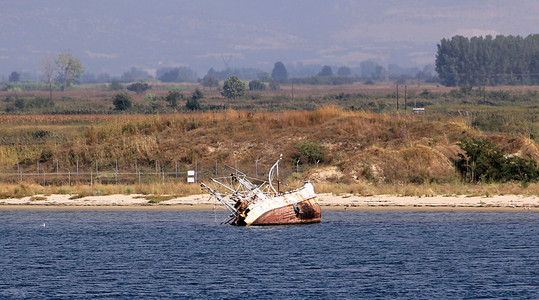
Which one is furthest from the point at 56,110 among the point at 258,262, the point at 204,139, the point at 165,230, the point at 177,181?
the point at 258,262

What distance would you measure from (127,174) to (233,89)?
4349 inches

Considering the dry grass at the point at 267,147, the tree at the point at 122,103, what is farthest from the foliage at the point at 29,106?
the dry grass at the point at 267,147

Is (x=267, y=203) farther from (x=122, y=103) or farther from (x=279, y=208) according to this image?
(x=122, y=103)

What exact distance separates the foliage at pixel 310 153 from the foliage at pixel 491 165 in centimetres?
1126

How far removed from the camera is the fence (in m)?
55.9

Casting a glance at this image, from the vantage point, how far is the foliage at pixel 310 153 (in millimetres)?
60750

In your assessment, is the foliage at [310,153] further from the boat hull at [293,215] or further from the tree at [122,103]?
the tree at [122,103]

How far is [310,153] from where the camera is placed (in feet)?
200

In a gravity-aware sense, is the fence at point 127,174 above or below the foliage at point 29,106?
below

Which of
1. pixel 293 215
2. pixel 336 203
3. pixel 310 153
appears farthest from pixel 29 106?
pixel 293 215

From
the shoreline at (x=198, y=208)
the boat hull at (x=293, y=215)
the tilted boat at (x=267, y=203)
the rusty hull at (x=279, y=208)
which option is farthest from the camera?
the shoreline at (x=198, y=208)

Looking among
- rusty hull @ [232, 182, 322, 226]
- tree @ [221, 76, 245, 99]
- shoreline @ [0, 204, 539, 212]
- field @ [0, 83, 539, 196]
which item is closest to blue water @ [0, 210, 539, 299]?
rusty hull @ [232, 182, 322, 226]

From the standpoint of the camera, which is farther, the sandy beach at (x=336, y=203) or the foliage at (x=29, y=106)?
the foliage at (x=29, y=106)

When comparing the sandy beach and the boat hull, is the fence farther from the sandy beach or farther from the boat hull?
the boat hull
